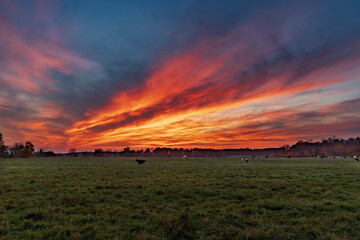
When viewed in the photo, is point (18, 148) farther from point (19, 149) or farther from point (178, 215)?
point (178, 215)

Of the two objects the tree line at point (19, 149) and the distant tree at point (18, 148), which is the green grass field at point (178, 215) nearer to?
the tree line at point (19, 149)

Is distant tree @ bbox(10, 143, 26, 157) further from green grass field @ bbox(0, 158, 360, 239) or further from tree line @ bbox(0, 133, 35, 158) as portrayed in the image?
green grass field @ bbox(0, 158, 360, 239)

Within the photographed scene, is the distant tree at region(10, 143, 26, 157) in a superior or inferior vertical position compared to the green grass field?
superior

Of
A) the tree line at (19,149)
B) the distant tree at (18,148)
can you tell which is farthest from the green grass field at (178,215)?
the distant tree at (18,148)

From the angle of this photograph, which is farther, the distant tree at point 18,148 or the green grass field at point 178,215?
the distant tree at point 18,148

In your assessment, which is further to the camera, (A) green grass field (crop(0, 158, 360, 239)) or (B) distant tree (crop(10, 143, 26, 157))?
(B) distant tree (crop(10, 143, 26, 157))

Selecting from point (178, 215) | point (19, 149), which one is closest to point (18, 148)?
point (19, 149)

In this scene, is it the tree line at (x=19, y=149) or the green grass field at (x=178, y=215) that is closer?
the green grass field at (x=178, y=215)

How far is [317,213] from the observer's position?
10.6 metres

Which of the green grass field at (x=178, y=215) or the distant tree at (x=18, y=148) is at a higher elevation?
the distant tree at (x=18, y=148)

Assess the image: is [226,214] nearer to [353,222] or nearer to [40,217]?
[353,222]

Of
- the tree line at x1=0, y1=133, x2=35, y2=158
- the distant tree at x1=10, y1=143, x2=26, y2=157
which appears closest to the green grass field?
the tree line at x1=0, y1=133, x2=35, y2=158

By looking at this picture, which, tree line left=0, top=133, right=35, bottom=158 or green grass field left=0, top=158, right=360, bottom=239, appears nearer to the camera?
green grass field left=0, top=158, right=360, bottom=239

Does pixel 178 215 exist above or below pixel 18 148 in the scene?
below
